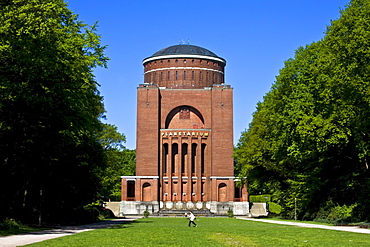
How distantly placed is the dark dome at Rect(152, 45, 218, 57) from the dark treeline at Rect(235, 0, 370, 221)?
2772 centimetres

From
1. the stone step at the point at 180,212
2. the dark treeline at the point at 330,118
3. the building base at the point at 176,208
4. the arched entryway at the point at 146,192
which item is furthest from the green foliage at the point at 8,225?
the arched entryway at the point at 146,192

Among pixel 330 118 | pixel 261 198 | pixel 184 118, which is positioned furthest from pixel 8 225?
pixel 261 198

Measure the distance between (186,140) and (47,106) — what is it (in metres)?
40.0

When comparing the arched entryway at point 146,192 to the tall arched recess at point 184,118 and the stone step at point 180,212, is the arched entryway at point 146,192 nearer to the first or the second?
the stone step at point 180,212

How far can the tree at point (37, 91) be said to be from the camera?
79.4 ft

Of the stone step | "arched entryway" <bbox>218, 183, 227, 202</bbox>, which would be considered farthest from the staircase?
the stone step

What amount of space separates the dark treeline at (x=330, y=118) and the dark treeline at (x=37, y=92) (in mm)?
12351

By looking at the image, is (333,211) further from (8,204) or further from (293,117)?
(8,204)

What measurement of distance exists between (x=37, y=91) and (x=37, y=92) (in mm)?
77

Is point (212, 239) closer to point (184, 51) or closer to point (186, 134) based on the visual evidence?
point (186, 134)

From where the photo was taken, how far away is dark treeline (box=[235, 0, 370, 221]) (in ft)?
92.7

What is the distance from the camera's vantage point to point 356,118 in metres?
29.4

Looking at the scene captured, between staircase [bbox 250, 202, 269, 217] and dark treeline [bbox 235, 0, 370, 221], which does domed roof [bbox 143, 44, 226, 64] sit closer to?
staircase [bbox 250, 202, 269, 217]

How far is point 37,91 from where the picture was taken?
82.9 feet
